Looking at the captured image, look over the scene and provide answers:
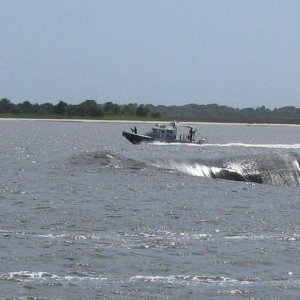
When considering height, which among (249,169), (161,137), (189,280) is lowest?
(161,137)

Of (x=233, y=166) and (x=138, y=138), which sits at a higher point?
(x=233, y=166)

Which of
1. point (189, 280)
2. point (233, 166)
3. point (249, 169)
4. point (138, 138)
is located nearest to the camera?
point (189, 280)

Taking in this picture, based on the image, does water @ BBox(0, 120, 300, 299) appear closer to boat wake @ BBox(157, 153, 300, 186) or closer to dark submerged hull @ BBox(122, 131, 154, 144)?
boat wake @ BBox(157, 153, 300, 186)

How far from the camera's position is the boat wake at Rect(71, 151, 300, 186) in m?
46.5

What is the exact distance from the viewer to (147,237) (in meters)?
24.4

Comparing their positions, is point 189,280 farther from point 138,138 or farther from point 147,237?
point 138,138

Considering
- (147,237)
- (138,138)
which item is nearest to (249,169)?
(147,237)

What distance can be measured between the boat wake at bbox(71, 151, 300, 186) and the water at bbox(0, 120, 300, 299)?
1008 mm

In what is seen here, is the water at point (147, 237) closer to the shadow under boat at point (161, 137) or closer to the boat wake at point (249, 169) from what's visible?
the boat wake at point (249, 169)

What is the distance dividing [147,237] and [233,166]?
24.0 m

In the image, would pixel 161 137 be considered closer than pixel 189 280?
No

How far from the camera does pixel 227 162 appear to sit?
49156mm

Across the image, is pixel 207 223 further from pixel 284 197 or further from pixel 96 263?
pixel 284 197

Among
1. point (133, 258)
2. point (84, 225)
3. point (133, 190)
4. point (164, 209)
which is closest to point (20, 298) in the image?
point (133, 258)
